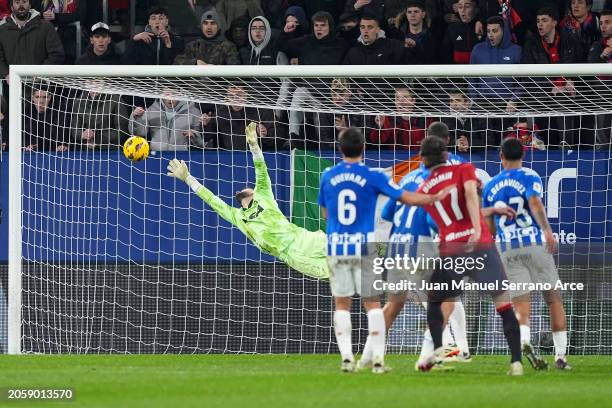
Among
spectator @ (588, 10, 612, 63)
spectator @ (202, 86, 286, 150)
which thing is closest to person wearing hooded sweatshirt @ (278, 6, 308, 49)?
spectator @ (202, 86, 286, 150)

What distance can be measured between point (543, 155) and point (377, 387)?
21.8 feet

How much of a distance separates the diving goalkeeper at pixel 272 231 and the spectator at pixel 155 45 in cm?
354

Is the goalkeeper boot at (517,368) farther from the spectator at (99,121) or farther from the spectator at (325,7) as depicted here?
the spectator at (325,7)

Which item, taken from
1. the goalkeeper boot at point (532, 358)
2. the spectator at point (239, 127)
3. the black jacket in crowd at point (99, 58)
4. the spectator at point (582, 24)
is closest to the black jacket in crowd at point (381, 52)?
the spectator at point (239, 127)

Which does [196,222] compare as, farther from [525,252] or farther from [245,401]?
[245,401]

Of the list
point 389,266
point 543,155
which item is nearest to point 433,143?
point 389,266

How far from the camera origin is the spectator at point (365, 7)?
19.2m

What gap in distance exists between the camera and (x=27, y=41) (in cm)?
1897

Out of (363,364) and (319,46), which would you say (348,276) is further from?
(319,46)

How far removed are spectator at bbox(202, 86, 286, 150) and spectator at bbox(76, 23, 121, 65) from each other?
1913 mm

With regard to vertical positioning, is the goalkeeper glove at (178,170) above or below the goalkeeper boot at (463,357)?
above

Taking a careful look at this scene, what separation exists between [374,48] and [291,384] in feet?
26.3

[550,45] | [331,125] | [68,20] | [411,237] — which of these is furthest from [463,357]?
[68,20]

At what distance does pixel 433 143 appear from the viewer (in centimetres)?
1204
